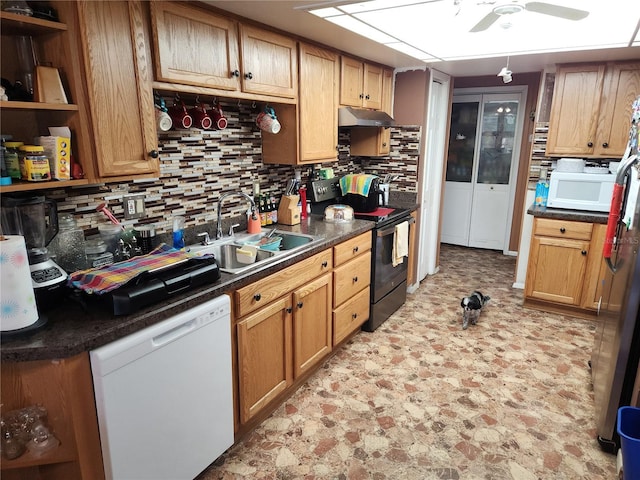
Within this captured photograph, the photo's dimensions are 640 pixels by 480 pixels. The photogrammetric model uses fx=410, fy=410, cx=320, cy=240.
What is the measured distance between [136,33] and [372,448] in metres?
2.17

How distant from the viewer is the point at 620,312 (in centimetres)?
197

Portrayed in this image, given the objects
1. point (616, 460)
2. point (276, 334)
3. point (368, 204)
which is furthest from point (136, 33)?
point (616, 460)

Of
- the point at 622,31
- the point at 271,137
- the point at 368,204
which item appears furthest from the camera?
the point at 368,204

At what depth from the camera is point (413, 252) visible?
398 cm

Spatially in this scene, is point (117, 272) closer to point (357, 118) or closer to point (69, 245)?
point (69, 245)

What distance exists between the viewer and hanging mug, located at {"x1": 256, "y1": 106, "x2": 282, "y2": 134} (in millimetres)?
2592

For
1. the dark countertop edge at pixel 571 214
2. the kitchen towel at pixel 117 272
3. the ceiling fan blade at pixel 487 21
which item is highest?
the ceiling fan blade at pixel 487 21

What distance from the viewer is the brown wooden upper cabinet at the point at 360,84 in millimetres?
3102

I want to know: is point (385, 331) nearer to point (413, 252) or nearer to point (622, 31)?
point (413, 252)

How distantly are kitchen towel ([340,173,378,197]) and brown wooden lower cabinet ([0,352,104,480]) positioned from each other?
2361 mm

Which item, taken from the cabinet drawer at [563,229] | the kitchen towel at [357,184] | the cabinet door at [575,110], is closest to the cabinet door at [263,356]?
the kitchen towel at [357,184]

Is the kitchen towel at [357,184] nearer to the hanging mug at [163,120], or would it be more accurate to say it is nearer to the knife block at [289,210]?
the knife block at [289,210]

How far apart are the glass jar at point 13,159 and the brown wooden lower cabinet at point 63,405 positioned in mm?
647

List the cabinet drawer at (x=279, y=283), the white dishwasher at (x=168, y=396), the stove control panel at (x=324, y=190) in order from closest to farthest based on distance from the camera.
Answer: the white dishwasher at (x=168, y=396) < the cabinet drawer at (x=279, y=283) < the stove control panel at (x=324, y=190)
